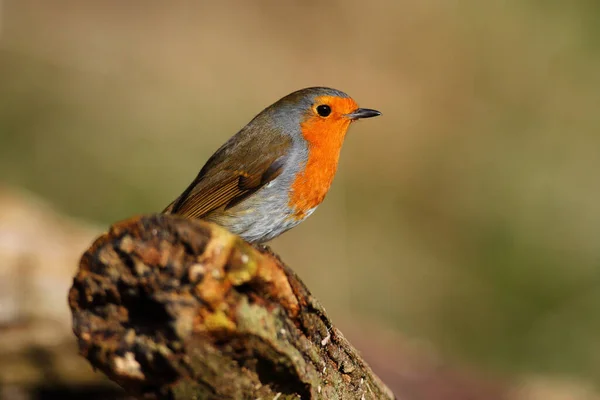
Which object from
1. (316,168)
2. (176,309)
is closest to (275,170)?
(316,168)

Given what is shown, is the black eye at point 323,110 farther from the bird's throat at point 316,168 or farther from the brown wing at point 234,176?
the brown wing at point 234,176

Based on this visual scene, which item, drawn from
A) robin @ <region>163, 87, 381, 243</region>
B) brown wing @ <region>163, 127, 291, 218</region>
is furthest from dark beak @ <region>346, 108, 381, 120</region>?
brown wing @ <region>163, 127, 291, 218</region>

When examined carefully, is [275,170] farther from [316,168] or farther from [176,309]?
[176,309]

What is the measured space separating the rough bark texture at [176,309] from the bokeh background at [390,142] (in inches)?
138

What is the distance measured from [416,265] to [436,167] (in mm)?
1850

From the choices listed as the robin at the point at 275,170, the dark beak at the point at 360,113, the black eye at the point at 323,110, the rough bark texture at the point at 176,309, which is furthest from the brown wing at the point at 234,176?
the rough bark texture at the point at 176,309

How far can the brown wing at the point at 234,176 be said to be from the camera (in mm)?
3820

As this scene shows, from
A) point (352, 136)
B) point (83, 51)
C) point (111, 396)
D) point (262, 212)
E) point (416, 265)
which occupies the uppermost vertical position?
point (83, 51)

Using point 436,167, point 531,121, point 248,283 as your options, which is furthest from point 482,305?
point 248,283

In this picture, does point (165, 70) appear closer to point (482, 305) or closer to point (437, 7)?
point (437, 7)

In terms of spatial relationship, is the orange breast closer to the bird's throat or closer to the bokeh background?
the bird's throat

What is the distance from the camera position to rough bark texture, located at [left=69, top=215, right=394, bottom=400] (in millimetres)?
1913

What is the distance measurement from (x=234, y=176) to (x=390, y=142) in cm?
681

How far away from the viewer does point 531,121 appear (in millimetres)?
10297
